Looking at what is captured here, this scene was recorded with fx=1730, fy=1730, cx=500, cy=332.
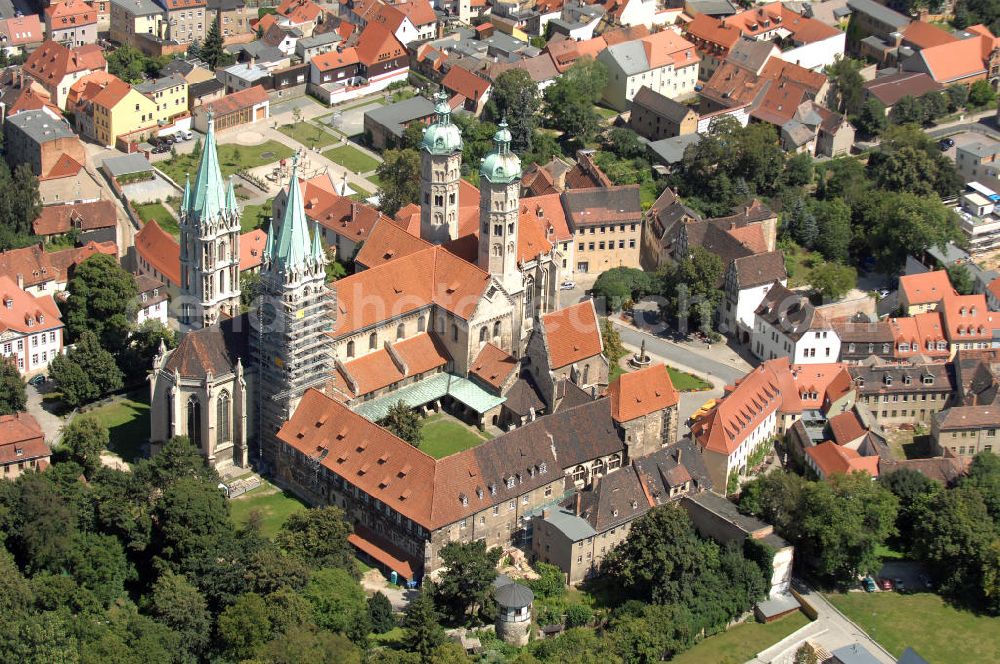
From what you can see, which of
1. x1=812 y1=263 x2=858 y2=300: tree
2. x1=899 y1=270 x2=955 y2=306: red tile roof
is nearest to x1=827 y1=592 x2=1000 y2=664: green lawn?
x1=899 y1=270 x2=955 y2=306: red tile roof

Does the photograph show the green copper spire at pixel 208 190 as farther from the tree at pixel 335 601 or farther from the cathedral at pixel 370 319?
the tree at pixel 335 601

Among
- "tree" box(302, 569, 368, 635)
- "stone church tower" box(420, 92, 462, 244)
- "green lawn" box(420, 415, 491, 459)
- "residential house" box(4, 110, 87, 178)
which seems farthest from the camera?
"residential house" box(4, 110, 87, 178)

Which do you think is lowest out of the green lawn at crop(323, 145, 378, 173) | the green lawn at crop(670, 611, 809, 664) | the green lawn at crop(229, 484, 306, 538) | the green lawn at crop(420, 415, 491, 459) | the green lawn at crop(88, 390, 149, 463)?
the green lawn at crop(670, 611, 809, 664)

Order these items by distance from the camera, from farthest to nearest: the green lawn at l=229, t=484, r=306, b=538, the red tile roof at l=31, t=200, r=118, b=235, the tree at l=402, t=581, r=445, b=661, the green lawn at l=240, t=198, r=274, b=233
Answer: the green lawn at l=240, t=198, r=274, b=233
the red tile roof at l=31, t=200, r=118, b=235
the green lawn at l=229, t=484, r=306, b=538
the tree at l=402, t=581, r=445, b=661

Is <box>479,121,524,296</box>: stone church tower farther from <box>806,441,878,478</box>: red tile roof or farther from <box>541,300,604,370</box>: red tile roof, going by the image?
Result: <box>806,441,878,478</box>: red tile roof

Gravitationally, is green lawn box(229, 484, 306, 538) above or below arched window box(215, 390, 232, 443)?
below

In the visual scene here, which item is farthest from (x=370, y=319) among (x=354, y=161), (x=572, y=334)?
(x=354, y=161)

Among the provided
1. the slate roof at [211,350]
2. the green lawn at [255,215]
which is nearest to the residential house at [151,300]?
the green lawn at [255,215]
